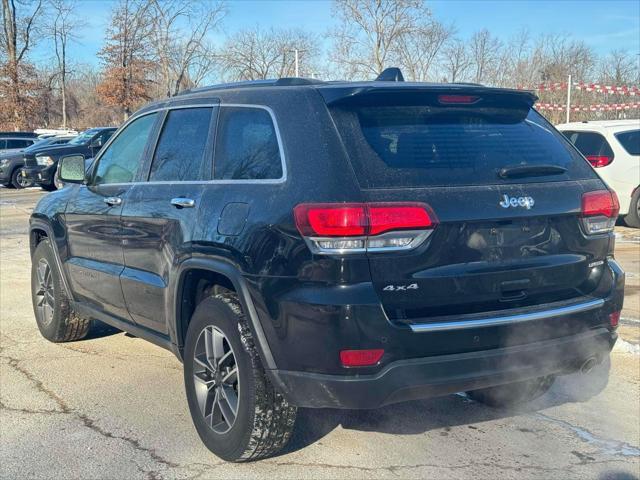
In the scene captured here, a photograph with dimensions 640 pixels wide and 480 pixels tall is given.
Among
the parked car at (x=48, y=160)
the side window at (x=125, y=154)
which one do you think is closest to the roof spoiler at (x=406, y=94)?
the side window at (x=125, y=154)

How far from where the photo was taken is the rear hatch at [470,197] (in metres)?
3.15

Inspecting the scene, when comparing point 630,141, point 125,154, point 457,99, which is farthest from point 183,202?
point 630,141

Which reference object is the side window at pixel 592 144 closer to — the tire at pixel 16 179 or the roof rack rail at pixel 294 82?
the roof rack rail at pixel 294 82

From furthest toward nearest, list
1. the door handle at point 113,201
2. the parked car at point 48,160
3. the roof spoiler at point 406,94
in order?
the parked car at point 48,160 < the door handle at point 113,201 < the roof spoiler at point 406,94

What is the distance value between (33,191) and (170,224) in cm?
1888

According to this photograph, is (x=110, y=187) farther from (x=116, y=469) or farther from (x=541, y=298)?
(x=541, y=298)

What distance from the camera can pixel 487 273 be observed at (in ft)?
10.7

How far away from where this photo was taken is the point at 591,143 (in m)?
12.1

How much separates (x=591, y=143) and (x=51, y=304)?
9.37m

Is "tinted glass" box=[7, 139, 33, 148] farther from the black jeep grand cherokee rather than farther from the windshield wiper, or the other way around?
the windshield wiper

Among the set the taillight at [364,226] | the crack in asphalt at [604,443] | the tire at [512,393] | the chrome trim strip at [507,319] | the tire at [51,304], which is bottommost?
the crack in asphalt at [604,443]

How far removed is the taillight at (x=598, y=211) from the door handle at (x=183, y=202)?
1994mm

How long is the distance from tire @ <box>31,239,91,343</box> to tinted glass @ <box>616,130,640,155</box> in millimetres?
9271

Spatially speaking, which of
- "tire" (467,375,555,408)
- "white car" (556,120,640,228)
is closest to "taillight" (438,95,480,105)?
"tire" (467,375,555,408)
